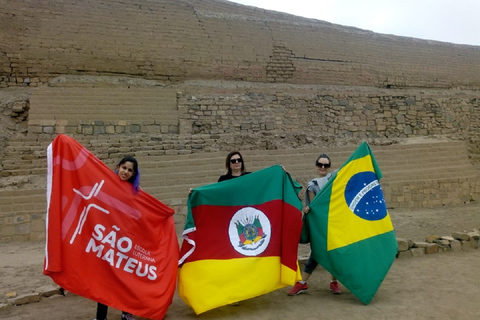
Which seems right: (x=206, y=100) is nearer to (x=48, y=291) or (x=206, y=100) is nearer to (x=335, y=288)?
(x=48, y=291)

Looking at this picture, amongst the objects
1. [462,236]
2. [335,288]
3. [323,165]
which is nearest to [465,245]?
[462,236]

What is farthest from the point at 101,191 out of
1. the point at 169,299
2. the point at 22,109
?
the point at 22,109

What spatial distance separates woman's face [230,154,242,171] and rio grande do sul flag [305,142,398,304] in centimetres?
95

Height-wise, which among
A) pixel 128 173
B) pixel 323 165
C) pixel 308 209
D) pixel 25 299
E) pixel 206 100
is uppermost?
pixel 206 100

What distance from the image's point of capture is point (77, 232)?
3678mm

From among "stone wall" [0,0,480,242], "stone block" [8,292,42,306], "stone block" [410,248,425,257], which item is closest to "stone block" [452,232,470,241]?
"stone block" [410,248,425,257]

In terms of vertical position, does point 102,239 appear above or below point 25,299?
above

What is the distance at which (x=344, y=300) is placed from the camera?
4496 millimetres

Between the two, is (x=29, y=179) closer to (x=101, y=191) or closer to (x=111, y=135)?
(x=111, y=135)

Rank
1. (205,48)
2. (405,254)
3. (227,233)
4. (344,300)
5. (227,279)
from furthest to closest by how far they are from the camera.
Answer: (205,48)
(405,254)
(344,300)
(227,233)
(227,279)

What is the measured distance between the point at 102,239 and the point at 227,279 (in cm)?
125

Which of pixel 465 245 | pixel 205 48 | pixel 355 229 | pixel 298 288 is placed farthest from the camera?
pixel 205 48

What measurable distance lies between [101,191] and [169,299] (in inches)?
46.5

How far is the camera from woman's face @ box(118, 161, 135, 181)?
3930 mm
